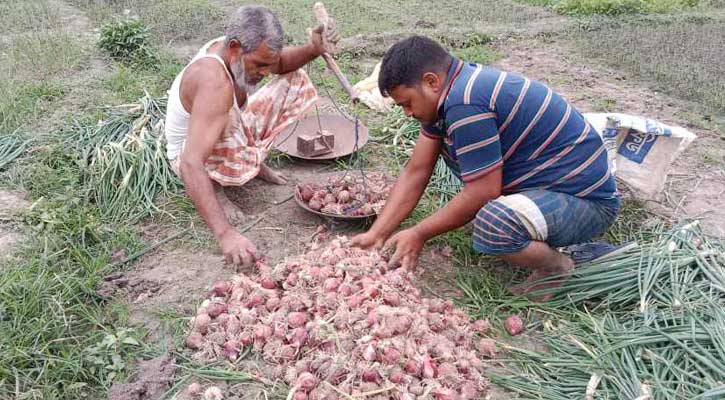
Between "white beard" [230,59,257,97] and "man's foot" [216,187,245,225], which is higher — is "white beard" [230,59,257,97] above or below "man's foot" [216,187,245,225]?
above

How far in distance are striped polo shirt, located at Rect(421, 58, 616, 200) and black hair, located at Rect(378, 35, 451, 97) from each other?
4.3 inches

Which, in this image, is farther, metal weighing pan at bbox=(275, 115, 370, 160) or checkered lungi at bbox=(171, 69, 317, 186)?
metal weighing pan at bbox=(275, 115, 370, 160)

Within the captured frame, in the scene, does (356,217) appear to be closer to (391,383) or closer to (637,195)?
(391,383)

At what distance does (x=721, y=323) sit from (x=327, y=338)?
4.56 feet

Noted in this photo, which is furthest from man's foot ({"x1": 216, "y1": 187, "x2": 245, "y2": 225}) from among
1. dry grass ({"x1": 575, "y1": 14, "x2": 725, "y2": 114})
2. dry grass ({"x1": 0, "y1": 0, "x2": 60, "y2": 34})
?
dry grass ({"x1": 0, "y1": 0, "x2": 60, "y2": 34})

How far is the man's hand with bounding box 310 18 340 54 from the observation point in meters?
3.22

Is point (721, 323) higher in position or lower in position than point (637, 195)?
higher

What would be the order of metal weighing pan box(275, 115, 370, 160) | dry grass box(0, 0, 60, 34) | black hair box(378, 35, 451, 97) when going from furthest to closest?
dry grass box(0, 0, 60, 34)
metal weighing pan box(275, 115, 370, 160)
black hair box(378, 35, 451, 97)

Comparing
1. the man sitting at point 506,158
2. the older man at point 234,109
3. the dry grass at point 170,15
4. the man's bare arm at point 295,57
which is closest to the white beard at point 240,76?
the older man at point 234,109

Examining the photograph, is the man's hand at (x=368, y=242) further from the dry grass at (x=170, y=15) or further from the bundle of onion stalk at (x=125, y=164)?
the dry grass at (x=170, y=15)

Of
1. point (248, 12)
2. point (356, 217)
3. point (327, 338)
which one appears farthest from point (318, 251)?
point (248, 12)

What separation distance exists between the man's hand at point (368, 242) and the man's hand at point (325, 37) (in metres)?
1.21

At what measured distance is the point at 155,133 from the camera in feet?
12.3

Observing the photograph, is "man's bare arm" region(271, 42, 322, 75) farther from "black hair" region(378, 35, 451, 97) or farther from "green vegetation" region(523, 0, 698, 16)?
"green vegetation" region(523, 0, 698, 16)
